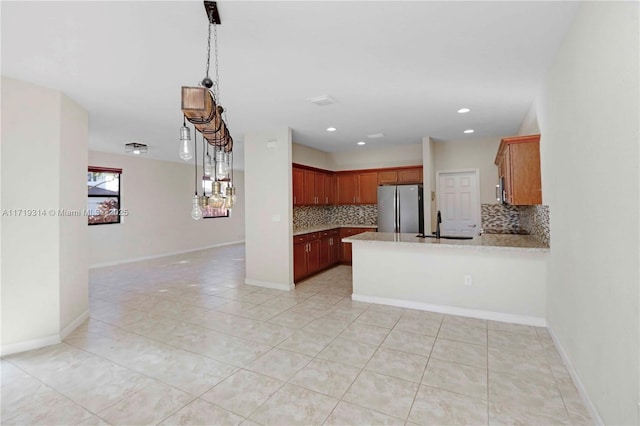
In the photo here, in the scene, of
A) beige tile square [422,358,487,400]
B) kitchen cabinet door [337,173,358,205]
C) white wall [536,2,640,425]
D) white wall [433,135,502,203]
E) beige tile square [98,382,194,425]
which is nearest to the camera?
white wall [536,2,640,425]

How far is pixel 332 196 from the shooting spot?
6.83m

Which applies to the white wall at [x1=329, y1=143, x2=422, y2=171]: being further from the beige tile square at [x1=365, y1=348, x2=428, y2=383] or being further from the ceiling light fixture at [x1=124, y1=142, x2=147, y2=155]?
the beige tile square at [x1=365, y1=348, x2=428, y2=383]

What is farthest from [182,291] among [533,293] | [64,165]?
[533,293]

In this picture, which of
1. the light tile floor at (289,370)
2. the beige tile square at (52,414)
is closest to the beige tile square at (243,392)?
the light tile floor at (289,370)

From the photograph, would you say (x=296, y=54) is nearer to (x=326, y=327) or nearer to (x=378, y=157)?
(x=326, y=327)

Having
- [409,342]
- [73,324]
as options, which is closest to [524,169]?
[409,342]

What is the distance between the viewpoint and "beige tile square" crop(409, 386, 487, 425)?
1.83 meters

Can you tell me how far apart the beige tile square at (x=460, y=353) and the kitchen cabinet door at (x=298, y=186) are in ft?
10.9

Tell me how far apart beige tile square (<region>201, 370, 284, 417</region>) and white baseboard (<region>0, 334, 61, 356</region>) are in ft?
6.79

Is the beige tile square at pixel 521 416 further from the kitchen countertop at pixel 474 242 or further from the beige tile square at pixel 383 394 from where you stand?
the kitchen countertop at pixel 474 242

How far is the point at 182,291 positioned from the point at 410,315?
356cm

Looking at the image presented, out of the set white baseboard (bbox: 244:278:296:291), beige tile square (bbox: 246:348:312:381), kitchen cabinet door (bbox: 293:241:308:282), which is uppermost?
kitchen cabinet door (bbox: 293:241:308:282)

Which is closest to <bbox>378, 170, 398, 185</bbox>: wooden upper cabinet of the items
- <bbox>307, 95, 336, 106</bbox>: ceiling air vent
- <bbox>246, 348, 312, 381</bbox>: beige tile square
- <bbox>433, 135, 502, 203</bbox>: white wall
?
<bbox>433, 135, 502, 203</bbox>: white wall

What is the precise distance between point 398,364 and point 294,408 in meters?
0.98
